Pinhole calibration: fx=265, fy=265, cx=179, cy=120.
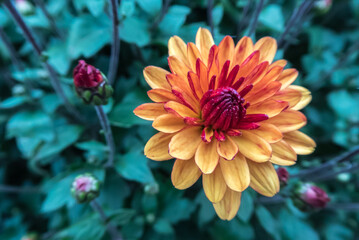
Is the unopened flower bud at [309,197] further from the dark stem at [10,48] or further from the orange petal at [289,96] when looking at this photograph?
the dark stem at [10,48]

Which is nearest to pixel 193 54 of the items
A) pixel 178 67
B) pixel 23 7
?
pixel 178 67

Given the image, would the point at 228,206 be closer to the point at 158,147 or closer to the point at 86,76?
the point at 158,147

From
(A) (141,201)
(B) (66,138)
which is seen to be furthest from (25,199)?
(A) (141,201)

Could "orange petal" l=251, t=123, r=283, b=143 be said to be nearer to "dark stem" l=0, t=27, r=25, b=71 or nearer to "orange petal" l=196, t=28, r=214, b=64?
"orange petal" l=196, t=28, r=214, b=64

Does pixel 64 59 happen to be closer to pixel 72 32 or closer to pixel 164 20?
pixel 72 32

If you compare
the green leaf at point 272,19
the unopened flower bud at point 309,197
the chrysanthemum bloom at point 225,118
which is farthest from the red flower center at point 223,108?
the green leaf at point 272,19

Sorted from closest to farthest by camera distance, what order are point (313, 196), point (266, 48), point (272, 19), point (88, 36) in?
1. point (266, 48)
2. point (313, 196)
3. point (88, 36)
4. point (272, 19)

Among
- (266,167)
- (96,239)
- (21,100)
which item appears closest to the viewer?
(266,167)
